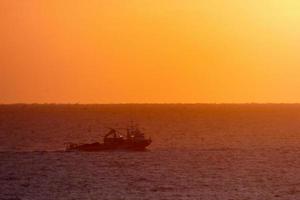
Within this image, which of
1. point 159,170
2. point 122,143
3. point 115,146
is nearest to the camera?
point 159,170

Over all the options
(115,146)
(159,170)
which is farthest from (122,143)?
(159,170)

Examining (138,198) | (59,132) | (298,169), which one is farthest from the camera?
(59,132)

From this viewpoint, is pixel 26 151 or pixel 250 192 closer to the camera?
pixel 250 192

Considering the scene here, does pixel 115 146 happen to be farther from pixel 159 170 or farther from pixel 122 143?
pixel 159 170

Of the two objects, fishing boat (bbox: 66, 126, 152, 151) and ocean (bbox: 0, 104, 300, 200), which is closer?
ocean (bbox: 0, 104, 300, 200)

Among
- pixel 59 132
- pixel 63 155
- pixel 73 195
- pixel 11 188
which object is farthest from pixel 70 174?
pixel 59 132

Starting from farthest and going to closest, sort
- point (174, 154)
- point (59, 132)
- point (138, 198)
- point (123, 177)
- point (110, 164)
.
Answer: point (59, 132)
point (174, 154)
point (110, 164)
point (123, 177)
point (138, 198)

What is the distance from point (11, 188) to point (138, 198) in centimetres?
1306

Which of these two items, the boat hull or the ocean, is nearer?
the ocean

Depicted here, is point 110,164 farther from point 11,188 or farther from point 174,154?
point 11,188

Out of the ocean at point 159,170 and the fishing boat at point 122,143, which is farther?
the fishing boat at point 122,143

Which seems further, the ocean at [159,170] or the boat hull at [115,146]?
the boat hull at [115,146]

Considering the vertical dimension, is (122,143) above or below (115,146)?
above

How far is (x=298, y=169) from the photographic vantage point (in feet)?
293
